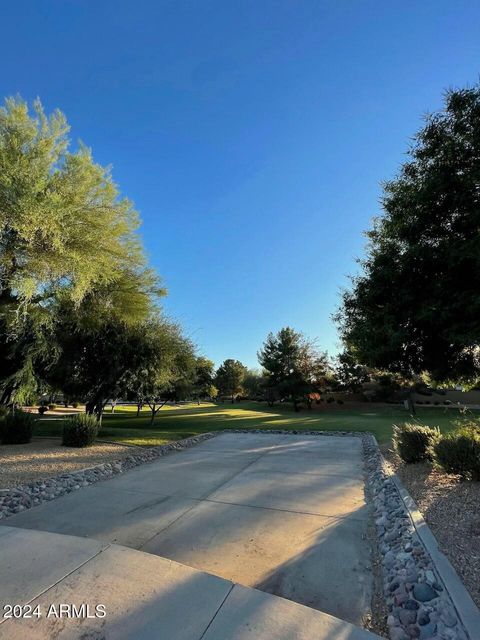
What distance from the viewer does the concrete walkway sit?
2160 millimetres

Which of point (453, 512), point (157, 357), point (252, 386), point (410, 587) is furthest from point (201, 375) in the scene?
point (410, 587)

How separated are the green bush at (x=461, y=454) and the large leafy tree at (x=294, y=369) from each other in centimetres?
2589

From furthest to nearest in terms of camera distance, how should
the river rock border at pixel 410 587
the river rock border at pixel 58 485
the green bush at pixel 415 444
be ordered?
1. the green bush at pixel 415 444
2. the river rock border at pixel 58 485
3. the river rock border at pixel 410 587

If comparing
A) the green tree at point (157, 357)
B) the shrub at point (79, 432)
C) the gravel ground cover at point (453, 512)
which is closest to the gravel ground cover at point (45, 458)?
the shrub at point (79, 432)

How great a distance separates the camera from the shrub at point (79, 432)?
9.52 metres

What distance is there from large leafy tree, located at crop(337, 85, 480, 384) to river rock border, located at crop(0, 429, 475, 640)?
2.56 meters

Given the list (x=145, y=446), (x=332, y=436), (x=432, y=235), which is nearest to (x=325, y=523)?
(x=432, y=235)

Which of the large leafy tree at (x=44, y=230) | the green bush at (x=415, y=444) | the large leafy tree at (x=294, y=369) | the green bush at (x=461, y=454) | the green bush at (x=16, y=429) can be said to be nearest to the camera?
the green bush at (x=461, y=454)

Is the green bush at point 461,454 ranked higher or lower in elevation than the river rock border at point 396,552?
higher

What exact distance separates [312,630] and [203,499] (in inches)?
128

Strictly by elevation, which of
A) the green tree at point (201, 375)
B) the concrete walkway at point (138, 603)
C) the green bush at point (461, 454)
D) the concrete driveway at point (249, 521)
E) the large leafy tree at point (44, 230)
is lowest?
the concrete driveway at point (249, 521)

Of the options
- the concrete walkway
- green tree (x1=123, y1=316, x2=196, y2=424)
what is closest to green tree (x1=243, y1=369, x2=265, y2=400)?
green tree (x1=123, y1=316, x2=196, y2=424)

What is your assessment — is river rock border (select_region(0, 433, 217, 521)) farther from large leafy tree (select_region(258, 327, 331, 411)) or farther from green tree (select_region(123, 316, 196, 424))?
large leafy tree (select_region(258, 327, 331, 411))

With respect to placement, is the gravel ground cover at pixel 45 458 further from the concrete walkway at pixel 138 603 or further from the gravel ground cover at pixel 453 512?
the gravel ground cover at pixel 453 512
